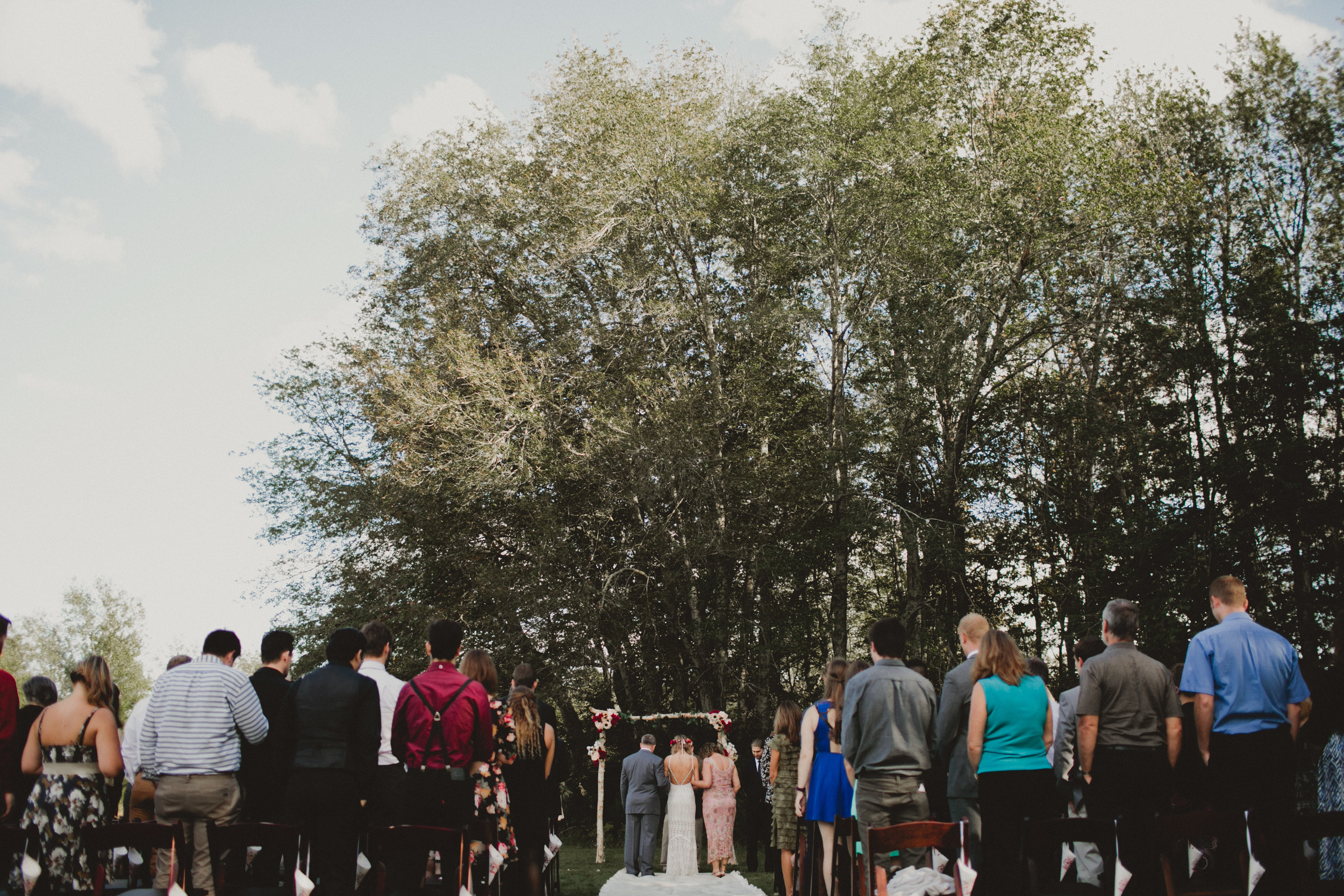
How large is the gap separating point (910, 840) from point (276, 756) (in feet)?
10.5

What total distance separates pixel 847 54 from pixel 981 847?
18.9 m

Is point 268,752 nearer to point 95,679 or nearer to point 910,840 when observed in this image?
point 95,679

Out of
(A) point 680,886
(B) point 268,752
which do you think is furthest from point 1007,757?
(A) point 680,886

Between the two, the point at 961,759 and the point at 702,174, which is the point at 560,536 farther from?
the point at 961,759

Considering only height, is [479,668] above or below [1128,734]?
above

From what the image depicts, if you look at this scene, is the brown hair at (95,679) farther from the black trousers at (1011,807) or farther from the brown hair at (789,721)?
the brown hair at (789,721)

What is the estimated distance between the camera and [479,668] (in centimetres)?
645

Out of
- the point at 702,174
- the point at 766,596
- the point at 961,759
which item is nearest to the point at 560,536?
the point at 766,596

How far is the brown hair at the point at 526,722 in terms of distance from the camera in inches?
278

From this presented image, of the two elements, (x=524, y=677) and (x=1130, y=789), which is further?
(x=524, y=677)

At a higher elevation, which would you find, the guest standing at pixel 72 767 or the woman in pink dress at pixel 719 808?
the guest standing at pixel 72 767

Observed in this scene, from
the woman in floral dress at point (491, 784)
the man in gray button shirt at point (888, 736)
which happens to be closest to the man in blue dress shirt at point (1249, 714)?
the man in gray button shirt at point (888, 736)

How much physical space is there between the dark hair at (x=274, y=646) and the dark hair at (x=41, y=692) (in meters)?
2.00

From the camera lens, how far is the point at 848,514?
1991 centimetres
